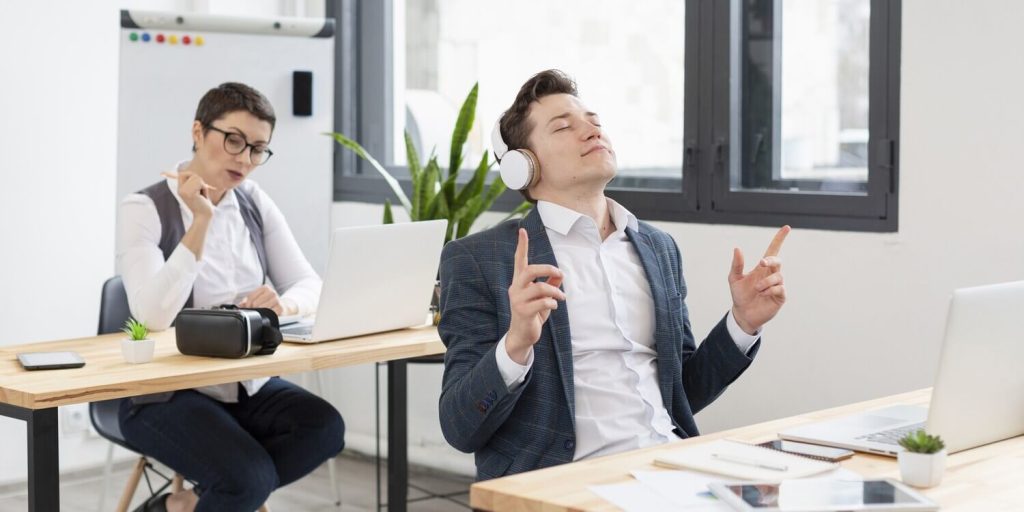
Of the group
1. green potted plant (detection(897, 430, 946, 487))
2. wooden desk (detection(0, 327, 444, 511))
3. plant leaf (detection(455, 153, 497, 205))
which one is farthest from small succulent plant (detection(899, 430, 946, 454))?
plant leaf (detection(455, 153, 497, 205))

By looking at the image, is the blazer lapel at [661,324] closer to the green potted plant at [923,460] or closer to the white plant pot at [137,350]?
the green potted plant at [923,460]

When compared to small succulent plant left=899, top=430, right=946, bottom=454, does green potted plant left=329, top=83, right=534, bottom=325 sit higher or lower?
higher

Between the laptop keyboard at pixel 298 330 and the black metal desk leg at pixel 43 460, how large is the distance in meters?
0.70

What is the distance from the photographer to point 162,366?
255 cm

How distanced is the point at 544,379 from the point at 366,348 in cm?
82

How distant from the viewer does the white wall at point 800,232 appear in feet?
9.83

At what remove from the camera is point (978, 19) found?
2.98 m

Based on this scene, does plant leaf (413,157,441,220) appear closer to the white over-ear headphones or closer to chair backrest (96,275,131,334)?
chair backrest (96,275,131,334)

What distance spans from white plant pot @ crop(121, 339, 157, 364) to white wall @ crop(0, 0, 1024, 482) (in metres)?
1.72

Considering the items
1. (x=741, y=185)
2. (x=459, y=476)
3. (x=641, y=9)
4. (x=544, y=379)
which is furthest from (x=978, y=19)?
(x=459, y=476)

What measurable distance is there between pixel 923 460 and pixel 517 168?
0.90m

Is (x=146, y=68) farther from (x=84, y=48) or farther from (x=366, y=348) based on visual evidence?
(x=366, y=348)

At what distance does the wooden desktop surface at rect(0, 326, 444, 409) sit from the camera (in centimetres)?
232

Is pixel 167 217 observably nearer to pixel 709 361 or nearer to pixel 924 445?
pixel 709 361
